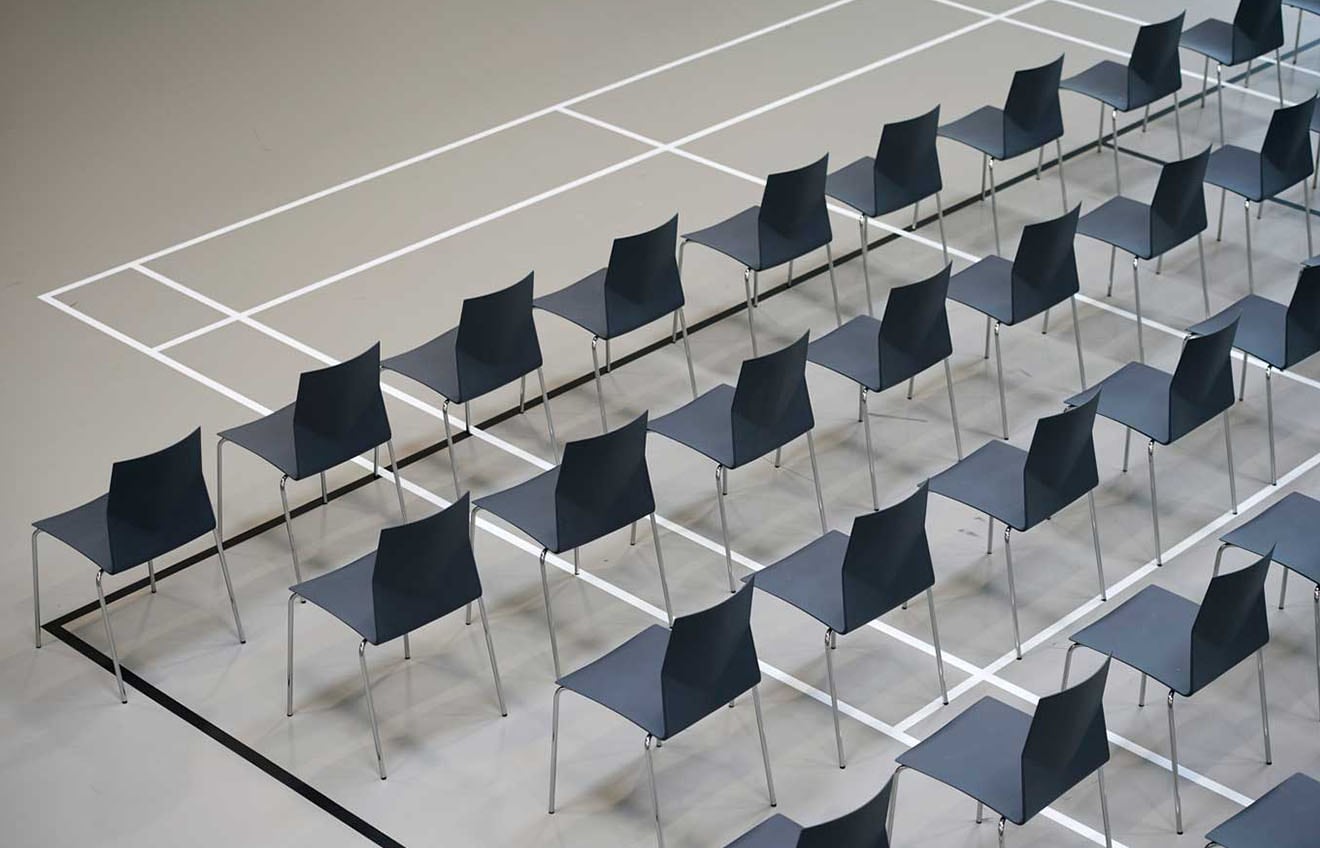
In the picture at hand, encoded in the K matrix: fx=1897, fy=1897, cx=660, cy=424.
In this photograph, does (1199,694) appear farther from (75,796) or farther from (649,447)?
(75,796)

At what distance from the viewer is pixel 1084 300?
8984 mm

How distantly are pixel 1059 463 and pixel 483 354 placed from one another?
89.2 inches

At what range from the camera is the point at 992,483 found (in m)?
6.78

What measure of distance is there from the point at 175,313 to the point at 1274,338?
5.04 metres

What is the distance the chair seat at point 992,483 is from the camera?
6625 millimetres

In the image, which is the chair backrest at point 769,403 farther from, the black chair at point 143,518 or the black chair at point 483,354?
the black chair at point 143,518

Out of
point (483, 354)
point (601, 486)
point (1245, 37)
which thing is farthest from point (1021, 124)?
point (601, 486)

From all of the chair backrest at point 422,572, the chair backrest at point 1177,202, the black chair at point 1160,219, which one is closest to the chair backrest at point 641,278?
the chair backrest at point 422,572

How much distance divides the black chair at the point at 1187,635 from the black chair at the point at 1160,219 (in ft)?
8.21

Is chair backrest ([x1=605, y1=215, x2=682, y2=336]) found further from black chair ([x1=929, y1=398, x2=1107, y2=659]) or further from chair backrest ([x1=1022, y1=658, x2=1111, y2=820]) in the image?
chair backrest ([x1=1022, y1=658, x2=1111, y2=820])

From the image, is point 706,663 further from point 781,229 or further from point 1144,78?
point 1144,78

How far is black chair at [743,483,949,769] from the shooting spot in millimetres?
6090

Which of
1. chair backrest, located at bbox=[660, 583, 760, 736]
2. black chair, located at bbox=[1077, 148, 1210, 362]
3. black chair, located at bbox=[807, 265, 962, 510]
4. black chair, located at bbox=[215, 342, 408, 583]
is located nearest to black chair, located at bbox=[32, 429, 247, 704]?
black chair, located at bbox=[215, 342, 408, 583]

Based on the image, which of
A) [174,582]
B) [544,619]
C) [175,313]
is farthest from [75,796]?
[175,313]
